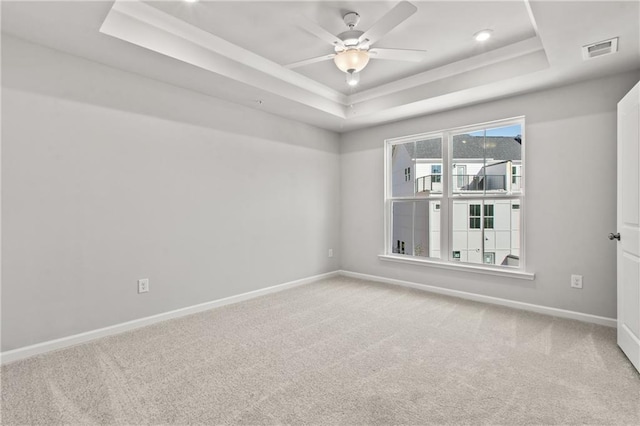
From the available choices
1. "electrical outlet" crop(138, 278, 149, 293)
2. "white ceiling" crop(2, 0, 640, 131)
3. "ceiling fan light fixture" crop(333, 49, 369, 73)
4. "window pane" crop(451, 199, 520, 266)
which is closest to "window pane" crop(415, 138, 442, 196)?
"window pane" crop(451, 199, 520, 266)

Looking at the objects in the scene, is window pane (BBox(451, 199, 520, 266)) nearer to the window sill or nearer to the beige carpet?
the window sill

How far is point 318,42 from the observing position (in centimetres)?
289

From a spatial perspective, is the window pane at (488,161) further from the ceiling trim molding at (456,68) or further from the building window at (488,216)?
the ceiling trim molding at (456,68)

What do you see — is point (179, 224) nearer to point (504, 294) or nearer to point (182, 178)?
point (182, 178)

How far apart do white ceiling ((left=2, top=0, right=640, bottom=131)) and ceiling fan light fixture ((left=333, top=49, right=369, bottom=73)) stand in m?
0.30

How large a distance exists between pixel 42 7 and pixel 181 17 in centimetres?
86

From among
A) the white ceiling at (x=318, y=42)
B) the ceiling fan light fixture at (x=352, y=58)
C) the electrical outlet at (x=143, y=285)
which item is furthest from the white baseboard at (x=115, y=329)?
the ceiling fan light fixture at (x=352, y=58)

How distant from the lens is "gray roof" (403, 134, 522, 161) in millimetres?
3636

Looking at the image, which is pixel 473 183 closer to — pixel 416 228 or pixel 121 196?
pixel 416 228

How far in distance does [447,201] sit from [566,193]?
124 centimetres

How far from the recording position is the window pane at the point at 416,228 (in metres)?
4.28

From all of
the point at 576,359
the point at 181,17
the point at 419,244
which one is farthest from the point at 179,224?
the point at 576,359

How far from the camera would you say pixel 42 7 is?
6.72ft

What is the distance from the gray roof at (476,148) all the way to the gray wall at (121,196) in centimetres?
192
